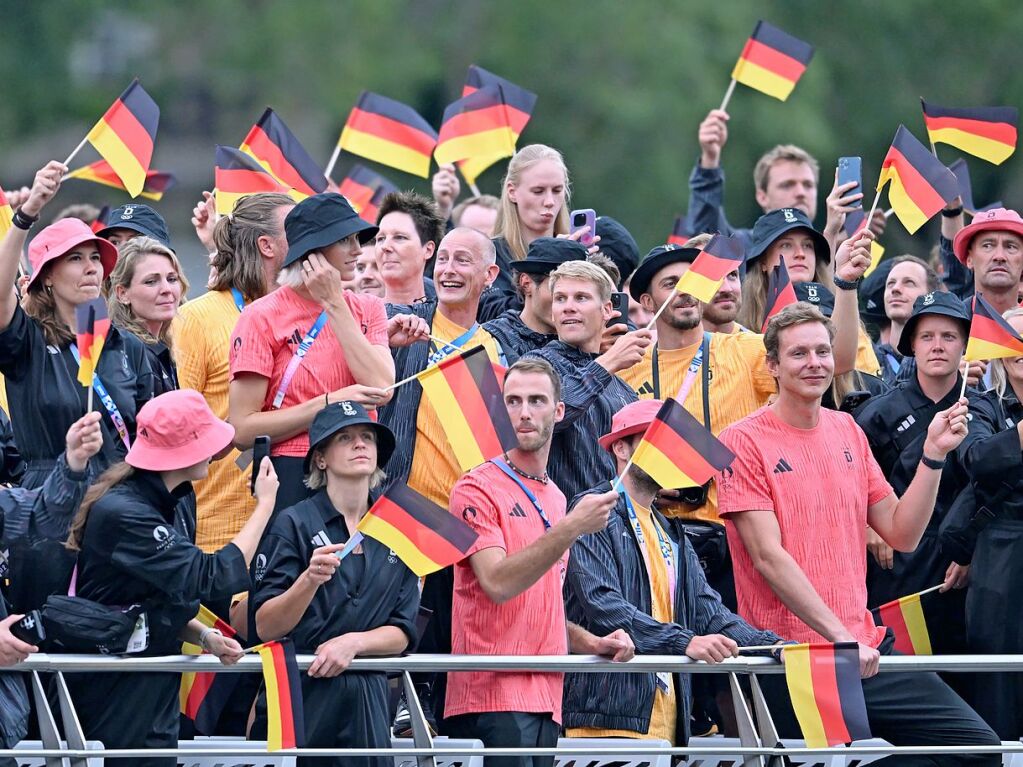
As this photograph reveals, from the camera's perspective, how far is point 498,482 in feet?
26.8

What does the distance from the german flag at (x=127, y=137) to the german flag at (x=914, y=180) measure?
3.52 m

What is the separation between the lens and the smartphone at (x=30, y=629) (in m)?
7.62

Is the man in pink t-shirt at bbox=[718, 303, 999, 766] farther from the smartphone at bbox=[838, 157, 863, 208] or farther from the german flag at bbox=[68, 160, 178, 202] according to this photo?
the german flag at bbox=[68, 160, 178, 202]

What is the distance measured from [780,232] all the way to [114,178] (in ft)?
11.6

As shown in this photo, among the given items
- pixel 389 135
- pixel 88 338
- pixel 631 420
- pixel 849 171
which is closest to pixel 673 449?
pixel 631 420

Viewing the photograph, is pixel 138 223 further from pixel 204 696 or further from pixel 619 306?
pixel 204 696

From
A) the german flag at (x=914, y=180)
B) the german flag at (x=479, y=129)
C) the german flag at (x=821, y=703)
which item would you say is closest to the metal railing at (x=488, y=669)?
the german flag at (x=821, y=703)

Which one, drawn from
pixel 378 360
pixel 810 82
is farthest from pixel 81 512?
pixel 810 82

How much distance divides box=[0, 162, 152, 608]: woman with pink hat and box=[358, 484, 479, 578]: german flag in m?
1.15

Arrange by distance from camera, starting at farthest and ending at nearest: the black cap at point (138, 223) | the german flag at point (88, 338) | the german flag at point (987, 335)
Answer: the black cap at point (138, 223) < the german flag at point (987, 335) < the german flag at point (88, 338)

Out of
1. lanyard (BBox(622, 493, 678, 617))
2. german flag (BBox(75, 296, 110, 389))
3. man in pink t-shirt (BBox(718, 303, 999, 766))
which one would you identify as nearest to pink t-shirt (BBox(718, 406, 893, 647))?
man in pink t-shirt (BBox(718, 303, 999, 766))

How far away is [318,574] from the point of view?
7.58 m

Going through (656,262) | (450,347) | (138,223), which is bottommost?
(450,347)

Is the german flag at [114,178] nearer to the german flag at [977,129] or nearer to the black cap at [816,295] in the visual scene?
the black cap at [816,295]
